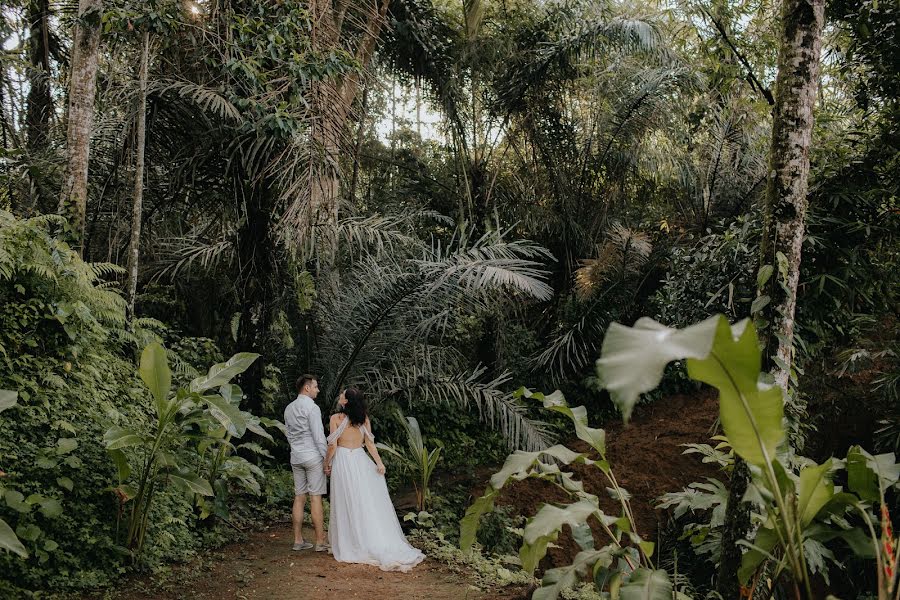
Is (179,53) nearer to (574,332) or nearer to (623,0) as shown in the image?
(574,332)

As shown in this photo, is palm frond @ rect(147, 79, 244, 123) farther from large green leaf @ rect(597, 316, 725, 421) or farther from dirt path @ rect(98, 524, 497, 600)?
large green leaf @ rect(597, 316, 725, 421)

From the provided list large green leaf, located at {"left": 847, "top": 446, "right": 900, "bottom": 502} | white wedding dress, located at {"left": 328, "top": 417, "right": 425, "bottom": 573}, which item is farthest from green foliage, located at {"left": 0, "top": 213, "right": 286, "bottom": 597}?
large green leaf, located at {"left": 847, "top": 446, "right": 900, "bottom": 502}

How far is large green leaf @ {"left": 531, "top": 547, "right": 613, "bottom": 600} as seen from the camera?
281 centimetres

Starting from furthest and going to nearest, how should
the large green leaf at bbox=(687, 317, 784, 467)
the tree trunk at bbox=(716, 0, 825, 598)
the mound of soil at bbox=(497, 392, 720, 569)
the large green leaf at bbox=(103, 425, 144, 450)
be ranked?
the mound of soil at bbox=(497, 392, 720, 569) → the large green leaf at bbox=(103, 425, 144, 450) → the tree trunk at bbox=(716, 0, 825, 598) → the large green leaf at bbox=(687, 317, 784, 467)

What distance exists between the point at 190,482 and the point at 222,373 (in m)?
0.76

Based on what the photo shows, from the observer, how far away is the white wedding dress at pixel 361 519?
5480 mm

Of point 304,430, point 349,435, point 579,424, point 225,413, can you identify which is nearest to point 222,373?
point 225,413

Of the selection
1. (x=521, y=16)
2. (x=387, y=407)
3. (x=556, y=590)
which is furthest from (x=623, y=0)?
(x=556, y=590)

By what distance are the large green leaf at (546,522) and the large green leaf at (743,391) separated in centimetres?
83

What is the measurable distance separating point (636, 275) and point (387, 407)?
425 centimetres

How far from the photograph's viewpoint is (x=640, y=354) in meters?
1.53

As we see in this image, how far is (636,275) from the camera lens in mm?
9867

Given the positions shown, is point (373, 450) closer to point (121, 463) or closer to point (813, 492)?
point (121, 463)

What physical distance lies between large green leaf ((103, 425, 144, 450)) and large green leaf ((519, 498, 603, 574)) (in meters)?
2.68
